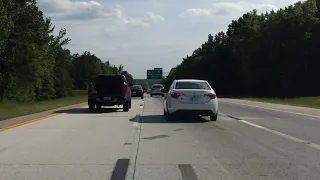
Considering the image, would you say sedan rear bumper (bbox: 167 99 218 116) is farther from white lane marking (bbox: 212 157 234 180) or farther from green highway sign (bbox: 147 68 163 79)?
green highway sign (bbox: 147 68 163 79)

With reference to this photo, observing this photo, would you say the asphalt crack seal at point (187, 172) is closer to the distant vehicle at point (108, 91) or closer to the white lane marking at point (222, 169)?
the white lane marking at point (222, 169)

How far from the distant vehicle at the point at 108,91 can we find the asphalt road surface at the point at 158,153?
8273 mm

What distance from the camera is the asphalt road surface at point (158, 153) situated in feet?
26.4

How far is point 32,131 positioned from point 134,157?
5997 millimetres

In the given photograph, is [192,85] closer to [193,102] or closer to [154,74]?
[193,102]

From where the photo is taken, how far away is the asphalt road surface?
316 inches

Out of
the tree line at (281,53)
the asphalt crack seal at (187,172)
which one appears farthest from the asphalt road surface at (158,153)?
the tree line at (281,53)

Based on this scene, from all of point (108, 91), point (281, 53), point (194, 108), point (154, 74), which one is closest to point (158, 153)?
point (194, 108)

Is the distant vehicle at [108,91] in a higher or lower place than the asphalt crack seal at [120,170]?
higher

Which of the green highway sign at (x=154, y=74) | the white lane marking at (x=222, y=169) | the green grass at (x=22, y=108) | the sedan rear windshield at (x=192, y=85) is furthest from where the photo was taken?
the green highway sign at (x=154, y=74)

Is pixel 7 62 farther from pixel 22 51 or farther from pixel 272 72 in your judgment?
pixel 272 72

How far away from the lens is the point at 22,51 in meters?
53.3

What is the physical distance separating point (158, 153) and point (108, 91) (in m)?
14.8

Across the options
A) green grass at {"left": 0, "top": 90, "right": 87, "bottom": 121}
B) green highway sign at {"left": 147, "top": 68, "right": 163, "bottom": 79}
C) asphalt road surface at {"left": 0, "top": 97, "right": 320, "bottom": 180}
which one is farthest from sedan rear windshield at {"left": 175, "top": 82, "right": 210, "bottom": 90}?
green highway sign at {"left": 147, "top": 68, "right": 163, "bottom": 79}
